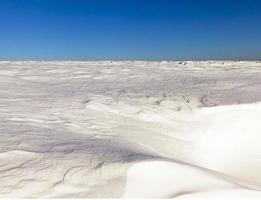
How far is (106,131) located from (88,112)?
76cm

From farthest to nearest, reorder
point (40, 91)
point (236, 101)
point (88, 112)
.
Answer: point (40, 91), point (236, 101), point (88, 112)

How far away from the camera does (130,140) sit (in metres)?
3.36

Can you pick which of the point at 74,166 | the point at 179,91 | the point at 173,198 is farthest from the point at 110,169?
the point at 179,91

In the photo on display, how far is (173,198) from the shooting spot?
2.07m

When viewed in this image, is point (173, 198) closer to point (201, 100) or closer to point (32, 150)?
point (32, 150)

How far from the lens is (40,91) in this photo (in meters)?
5.96

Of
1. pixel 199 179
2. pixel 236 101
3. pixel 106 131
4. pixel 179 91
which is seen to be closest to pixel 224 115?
pixel 236 101

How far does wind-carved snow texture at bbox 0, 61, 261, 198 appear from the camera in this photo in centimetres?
224

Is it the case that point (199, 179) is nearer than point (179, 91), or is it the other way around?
point (199, 179)

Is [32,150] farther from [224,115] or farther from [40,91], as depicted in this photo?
[40,91]

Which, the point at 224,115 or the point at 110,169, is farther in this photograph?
the point at 224,115

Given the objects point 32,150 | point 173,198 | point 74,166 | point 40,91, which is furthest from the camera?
point 40,91

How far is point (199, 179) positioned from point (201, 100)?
3.05 meters

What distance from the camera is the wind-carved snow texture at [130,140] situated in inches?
Result: 88.2
